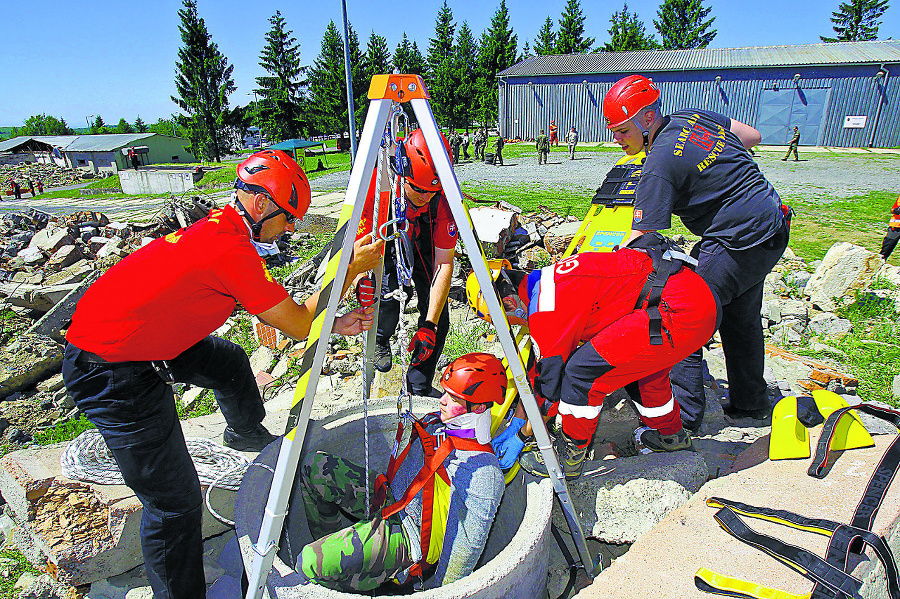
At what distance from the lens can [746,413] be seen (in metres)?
Result: 3.46

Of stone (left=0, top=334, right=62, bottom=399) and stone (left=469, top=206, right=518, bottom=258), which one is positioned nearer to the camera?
stone (left=0, top=334, right=62, bottom=399)

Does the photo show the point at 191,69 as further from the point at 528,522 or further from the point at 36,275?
the point at 528,522

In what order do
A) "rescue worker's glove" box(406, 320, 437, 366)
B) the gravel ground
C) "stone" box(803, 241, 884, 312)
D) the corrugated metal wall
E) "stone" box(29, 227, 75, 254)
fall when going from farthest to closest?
the corrugated metal wall
the gravel ground
"stone" box(29, 227, 75, 254)
"stone" box(803, 241, 884, 312)
"rescue worker's glove" box(406, 320, 437, 366)

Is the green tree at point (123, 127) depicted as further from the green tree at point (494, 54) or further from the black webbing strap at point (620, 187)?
the black webbing strap at point (620, 187)

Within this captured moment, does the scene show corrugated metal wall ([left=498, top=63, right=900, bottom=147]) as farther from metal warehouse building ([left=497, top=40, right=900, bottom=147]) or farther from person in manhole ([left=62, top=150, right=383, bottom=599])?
person in manhole ([left=62, top=150, right=383, bottom=599])

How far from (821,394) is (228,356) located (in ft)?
10.8

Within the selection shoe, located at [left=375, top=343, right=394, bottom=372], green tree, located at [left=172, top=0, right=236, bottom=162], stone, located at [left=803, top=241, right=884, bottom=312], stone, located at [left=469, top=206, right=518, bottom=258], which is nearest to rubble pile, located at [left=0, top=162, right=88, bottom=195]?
green tree, located at [left=172, top=0, right=236, bottom=162]

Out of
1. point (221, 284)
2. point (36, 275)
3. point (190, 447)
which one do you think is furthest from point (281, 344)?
point (36, 275)

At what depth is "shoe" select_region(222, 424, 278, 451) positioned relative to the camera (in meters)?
3.20

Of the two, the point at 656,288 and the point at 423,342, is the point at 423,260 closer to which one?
the point at 423,342

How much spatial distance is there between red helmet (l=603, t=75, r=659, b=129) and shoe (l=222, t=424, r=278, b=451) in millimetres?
2871

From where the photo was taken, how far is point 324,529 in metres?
2.55

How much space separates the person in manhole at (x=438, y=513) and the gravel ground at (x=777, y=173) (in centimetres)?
1133

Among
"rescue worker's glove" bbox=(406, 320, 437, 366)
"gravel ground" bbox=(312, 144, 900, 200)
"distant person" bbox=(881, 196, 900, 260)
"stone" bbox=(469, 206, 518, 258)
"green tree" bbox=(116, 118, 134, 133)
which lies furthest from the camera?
"green tree" bbox=(116, 118, 134, 133)
